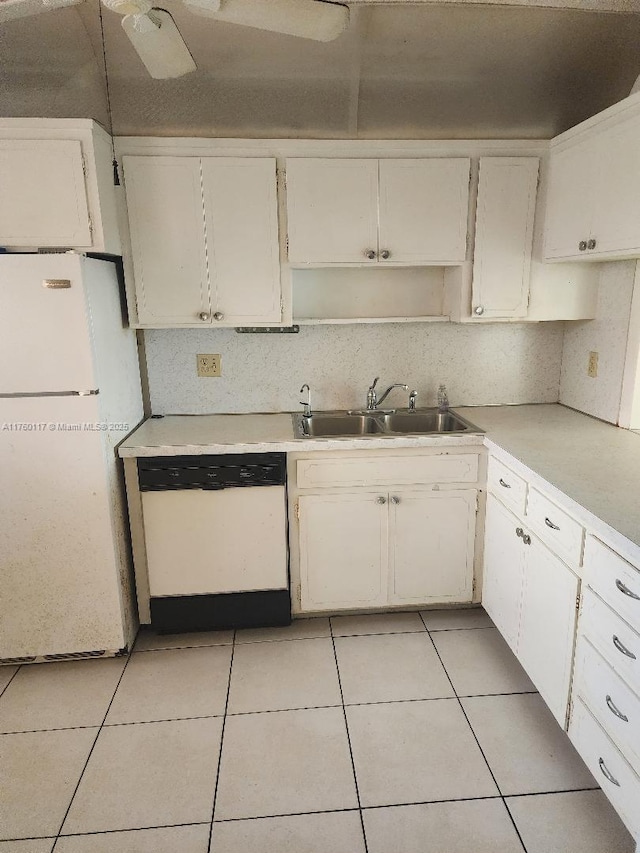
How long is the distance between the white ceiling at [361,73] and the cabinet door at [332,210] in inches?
9.6

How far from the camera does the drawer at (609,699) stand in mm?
1418

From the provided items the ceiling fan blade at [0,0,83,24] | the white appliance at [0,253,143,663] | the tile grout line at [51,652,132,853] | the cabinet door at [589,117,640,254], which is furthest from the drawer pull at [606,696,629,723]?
the ceiling fan blade at [0,0,83,24]

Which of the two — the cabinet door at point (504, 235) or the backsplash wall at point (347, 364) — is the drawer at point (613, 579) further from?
the backsplash wall at point (347, 364)

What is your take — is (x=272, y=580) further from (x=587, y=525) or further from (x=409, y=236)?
(x=409, y=236)

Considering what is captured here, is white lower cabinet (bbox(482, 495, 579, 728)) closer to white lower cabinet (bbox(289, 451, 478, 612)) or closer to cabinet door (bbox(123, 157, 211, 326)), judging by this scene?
white lower cabinet (bbox(289, 451, 478, 612))

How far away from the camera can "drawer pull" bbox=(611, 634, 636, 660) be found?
56.2 inches

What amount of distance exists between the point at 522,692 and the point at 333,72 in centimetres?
266

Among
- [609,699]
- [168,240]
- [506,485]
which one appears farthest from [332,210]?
[609,699]

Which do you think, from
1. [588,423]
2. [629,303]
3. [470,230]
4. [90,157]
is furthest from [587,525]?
[90,157]

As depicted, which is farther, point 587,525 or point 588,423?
point 588,423

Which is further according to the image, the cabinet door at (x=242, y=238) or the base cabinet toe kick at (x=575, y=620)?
the cabinet door at (x=242, y=238)

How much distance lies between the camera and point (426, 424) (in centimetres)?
285

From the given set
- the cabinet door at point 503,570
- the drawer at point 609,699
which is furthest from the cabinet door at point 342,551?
the drawer at point 609,699

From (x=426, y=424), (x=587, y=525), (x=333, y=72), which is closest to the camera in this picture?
(x=587, y=525)
